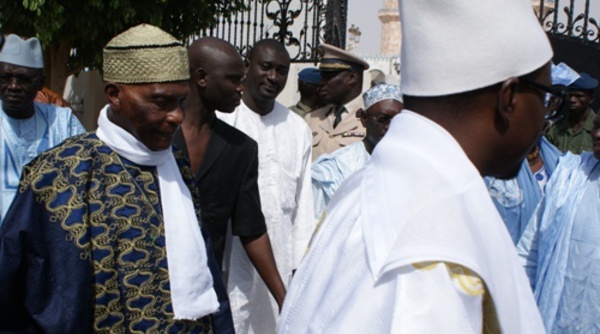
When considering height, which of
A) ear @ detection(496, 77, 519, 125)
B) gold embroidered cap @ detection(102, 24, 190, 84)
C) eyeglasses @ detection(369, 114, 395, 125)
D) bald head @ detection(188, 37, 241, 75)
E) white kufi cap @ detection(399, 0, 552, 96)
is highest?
white kufi cap @ detection(399, 0, 552, 96)

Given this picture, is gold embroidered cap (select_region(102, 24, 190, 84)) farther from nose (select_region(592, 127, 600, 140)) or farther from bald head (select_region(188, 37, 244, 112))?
nose (select_region(592, 127, 600, 140))

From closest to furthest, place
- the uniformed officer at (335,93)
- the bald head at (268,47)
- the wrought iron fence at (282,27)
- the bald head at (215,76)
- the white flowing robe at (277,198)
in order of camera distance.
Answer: the bald head at (215,76), the white flowing robe at (277,198), the bald head at (268,47), the uniformed officer at (335,93), the wrought iron fence at (282,27)

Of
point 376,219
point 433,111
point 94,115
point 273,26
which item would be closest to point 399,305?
point 376,219

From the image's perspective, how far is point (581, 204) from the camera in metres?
4.46

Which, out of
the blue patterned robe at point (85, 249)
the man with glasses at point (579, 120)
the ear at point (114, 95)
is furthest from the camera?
the man with glasses at point (579, 120)

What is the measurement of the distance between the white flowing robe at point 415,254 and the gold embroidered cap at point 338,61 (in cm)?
597

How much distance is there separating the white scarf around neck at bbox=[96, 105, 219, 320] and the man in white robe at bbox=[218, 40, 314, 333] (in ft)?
6.38

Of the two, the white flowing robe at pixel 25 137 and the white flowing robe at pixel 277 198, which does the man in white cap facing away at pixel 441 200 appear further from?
the white flowing robe at pixel 25 137

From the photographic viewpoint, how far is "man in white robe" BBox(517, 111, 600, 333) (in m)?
4.37

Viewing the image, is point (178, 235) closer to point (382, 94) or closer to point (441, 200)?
point (441, 200)

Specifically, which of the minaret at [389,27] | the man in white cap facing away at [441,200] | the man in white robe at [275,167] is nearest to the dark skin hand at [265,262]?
the man in white robe at [275,167]

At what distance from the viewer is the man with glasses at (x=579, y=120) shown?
28.6 feet

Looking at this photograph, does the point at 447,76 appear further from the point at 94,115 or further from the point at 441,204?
the point at 94,115

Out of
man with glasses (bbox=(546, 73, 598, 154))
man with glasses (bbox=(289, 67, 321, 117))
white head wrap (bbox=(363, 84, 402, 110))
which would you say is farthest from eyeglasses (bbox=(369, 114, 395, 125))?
man with glasses (bbox=(289, 67, 321, 117))
